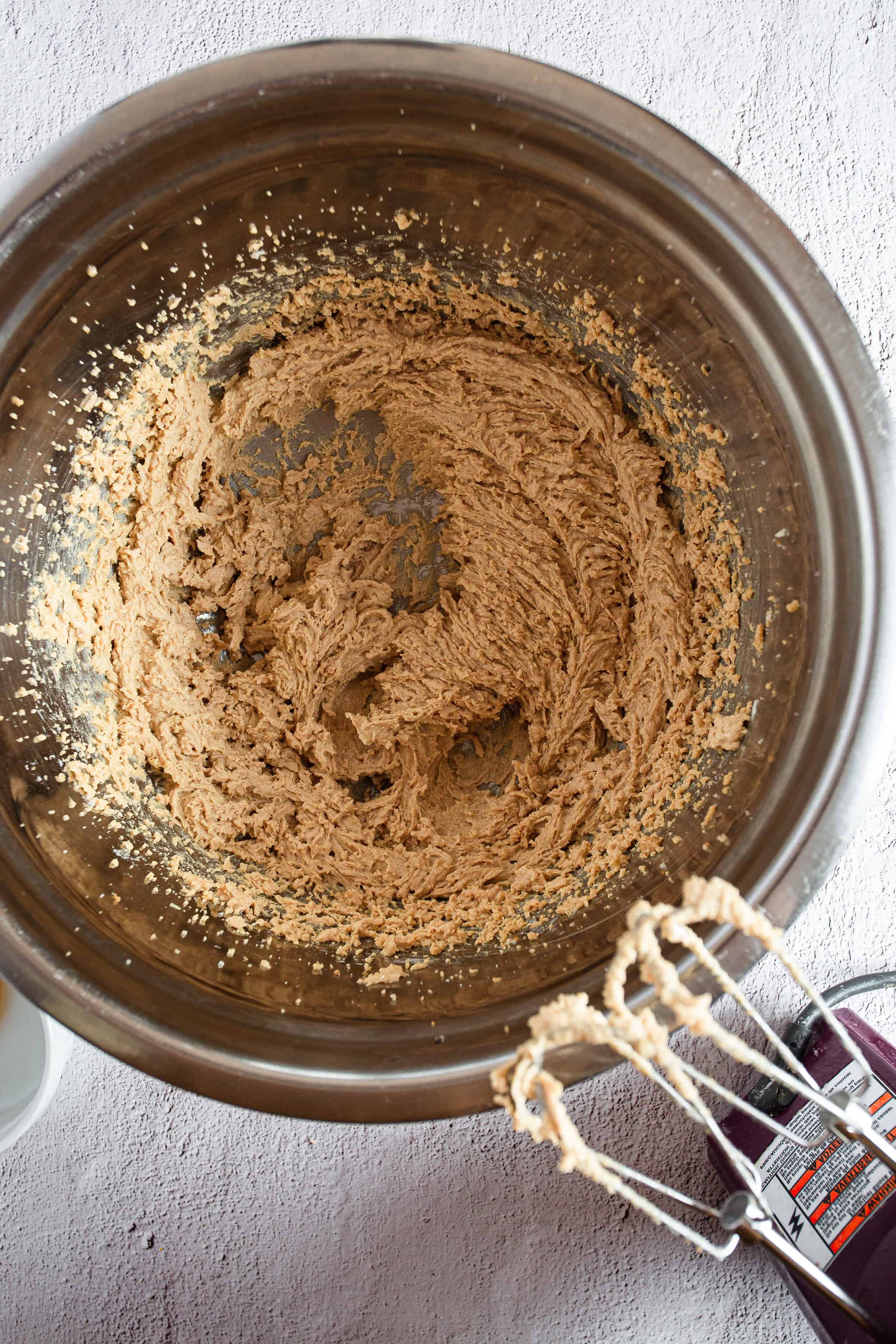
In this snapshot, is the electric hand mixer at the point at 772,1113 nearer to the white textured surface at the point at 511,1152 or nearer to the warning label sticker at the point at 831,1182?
the warning label sticker at the point at 831,1182

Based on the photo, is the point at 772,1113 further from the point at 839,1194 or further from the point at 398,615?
the point at 398,615

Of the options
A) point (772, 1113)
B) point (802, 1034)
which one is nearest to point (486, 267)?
point (802, 1034)

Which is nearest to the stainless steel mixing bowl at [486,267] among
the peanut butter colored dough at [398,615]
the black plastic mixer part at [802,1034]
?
the peanut butter colored dough at [398,615]

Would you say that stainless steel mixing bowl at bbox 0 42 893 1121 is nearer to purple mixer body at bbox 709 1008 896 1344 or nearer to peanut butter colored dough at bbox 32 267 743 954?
peanut butter colored dough at bbox 32 267 743 954

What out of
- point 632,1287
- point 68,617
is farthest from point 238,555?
point 632,1287

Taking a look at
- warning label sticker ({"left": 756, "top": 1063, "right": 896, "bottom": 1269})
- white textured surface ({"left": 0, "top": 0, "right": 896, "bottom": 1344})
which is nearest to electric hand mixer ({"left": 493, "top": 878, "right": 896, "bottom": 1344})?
warning label sticker ({"left": 756, "top": 1063, "right": 896, "bottom": 1269})

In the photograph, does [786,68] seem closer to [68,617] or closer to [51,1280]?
[68,617]

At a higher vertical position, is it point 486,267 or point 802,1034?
point 486,267
